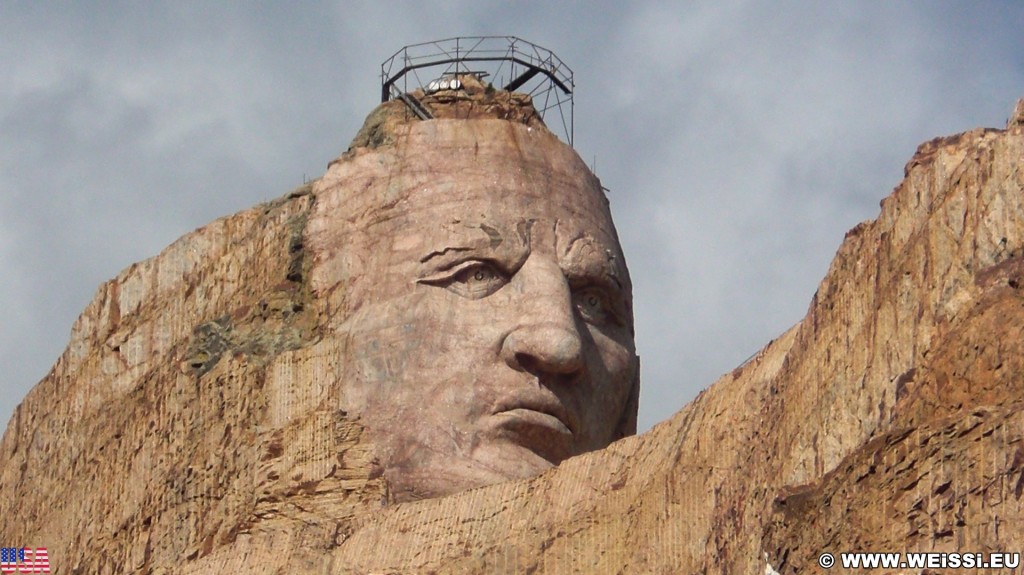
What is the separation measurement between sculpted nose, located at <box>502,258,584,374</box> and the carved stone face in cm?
1

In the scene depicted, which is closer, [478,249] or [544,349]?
[544,349]

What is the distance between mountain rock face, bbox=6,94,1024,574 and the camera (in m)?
15.3

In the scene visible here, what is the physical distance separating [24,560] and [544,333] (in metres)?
6.25

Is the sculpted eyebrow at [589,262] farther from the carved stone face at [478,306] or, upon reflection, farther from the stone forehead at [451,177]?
the stone forehead at [451,177]

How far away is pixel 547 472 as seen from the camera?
20984 mm

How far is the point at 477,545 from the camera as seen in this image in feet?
67.4

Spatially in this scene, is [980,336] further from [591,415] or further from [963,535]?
[591,415]

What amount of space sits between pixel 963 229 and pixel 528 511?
556cm

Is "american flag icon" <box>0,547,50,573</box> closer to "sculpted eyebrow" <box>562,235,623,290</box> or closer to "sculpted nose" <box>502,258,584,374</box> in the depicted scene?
"sculpted nose" <box>502,258,584,374</box>

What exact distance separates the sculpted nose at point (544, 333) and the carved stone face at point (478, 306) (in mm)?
13

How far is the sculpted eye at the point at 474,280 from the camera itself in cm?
2355

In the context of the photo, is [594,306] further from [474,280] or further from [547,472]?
[547,472]

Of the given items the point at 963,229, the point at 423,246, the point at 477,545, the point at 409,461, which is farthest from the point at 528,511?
the point at 963,229

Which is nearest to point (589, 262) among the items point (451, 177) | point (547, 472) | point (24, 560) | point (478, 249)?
point (478, 249)
